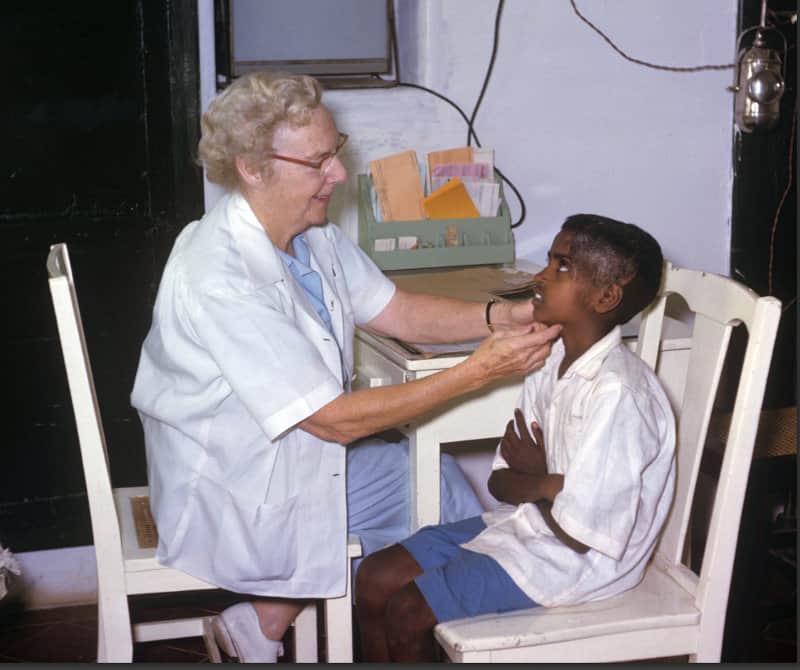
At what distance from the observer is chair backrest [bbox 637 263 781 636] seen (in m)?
1.84

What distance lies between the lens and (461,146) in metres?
3.08

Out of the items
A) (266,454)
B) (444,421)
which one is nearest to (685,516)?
(444,421)

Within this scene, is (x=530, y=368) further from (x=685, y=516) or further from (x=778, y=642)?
(x=778, y=642)

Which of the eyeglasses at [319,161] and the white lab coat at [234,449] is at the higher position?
the eyeglasses at [319,161]

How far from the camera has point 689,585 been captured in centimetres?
198

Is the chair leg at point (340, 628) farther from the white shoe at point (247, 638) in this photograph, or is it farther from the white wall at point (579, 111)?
the white wall at point (579, 111)

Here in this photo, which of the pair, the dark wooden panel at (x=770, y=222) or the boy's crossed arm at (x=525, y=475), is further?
the dark wooden panel at (x=770, y=222)

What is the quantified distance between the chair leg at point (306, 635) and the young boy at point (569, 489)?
0.51 meters

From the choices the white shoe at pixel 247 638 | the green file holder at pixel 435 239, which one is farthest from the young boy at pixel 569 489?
the green file holder at pixel 435 239

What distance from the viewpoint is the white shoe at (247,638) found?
232 cm

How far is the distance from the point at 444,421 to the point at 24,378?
1354 millimetres

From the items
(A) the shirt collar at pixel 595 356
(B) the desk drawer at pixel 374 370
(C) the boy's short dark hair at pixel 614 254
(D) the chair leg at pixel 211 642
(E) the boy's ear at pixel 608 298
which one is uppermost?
(C) the boy's short dark hair at pixel 614 254

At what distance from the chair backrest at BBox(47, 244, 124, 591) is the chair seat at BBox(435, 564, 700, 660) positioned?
604 millimetres

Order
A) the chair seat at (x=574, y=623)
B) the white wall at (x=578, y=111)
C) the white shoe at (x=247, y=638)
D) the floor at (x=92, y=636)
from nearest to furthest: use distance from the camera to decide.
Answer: the chair seat at (x=574, y=623) → the white shoe at (x=247, y=638) → the floor at (x=92, y=636) → the white wall at (x=578, y=111)
